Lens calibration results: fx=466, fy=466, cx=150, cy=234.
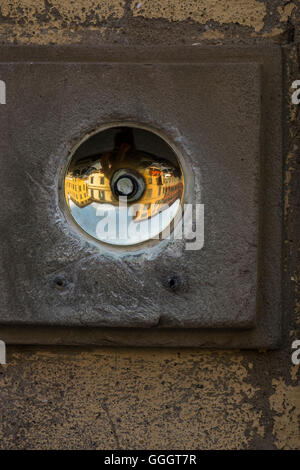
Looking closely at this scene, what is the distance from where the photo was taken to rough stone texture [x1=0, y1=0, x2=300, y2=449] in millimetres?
783

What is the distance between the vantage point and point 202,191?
0.73m

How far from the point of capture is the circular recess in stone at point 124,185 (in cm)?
79

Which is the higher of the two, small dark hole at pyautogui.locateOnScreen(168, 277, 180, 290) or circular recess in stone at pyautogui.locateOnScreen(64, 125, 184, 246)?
circular recess in stone at pyautogui.locateOnScreen(64, 125, 184, 246)

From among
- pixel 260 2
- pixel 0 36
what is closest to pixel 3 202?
pixel 0 36

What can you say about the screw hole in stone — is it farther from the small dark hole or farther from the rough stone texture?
the rough stone texture

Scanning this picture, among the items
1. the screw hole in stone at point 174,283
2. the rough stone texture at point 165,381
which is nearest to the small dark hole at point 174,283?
the screw hole in stone at point 174,283

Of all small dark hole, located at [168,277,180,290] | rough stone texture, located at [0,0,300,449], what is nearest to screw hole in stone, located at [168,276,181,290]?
small dark hole, located at [168,277,180,290]

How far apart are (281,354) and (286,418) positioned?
0.11 metres

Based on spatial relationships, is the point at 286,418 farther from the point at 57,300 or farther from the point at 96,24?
the point at 96,24

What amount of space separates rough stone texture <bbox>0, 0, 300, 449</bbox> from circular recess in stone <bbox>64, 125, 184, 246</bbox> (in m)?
0.17

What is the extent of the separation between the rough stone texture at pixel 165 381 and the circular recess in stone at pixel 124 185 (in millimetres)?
171

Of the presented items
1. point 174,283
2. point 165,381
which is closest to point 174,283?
point 174,283

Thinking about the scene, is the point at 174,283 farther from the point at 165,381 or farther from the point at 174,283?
the point at 165,381

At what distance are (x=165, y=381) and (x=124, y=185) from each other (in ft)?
1.15
